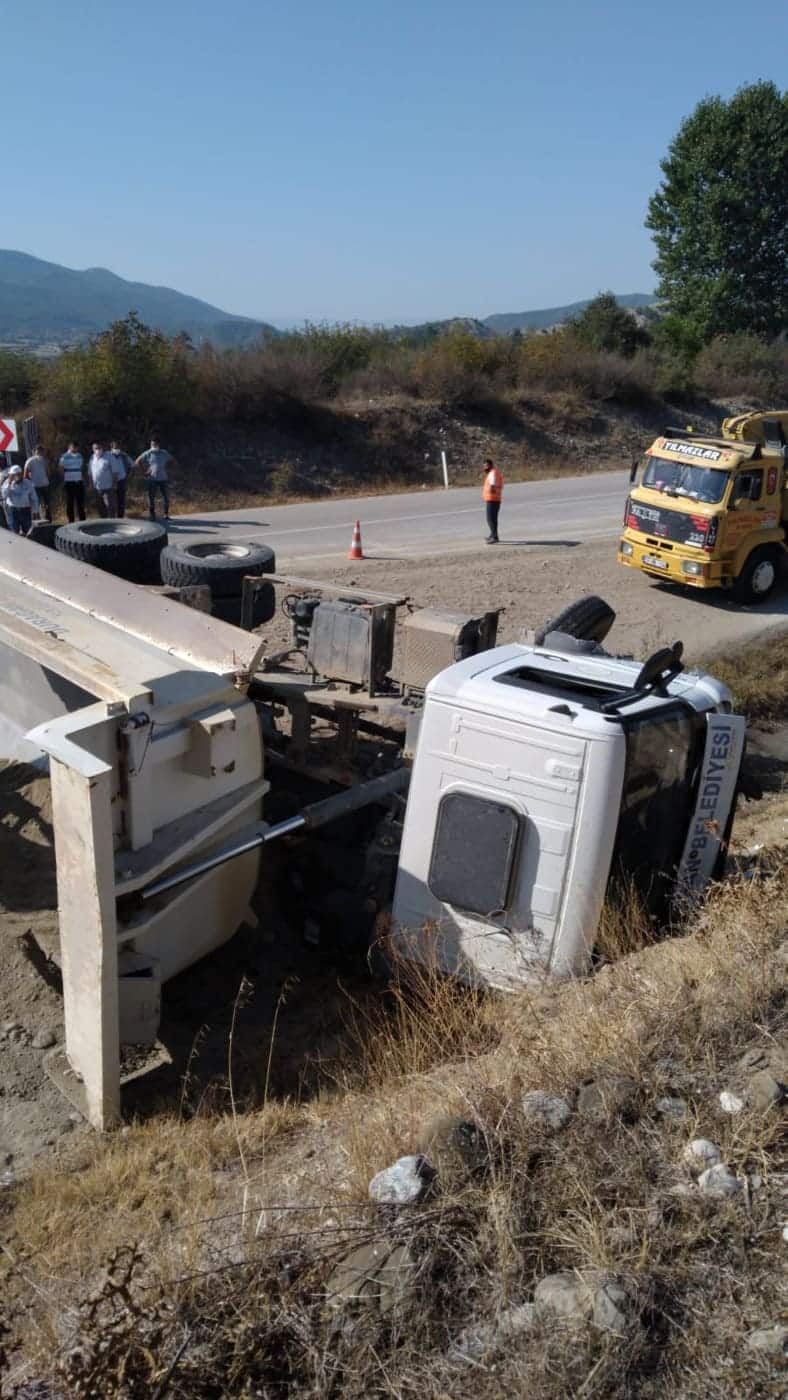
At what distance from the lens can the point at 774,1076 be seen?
11.3 feet

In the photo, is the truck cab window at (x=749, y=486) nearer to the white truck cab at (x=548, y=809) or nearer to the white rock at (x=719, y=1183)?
the white truck cab at (x=548, y=809)

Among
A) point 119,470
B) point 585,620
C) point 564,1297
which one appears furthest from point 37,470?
point 564,1297

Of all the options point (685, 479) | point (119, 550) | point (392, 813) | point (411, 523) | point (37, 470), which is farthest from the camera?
point (411, 523)

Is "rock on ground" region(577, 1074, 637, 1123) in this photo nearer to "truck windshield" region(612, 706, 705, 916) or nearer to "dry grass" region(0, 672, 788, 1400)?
"dry grass" region(0, 672, 788, 1400)

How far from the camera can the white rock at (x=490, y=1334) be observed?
2629 mm

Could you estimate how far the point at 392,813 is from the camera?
6.18m

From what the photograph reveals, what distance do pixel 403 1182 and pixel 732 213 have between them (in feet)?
162

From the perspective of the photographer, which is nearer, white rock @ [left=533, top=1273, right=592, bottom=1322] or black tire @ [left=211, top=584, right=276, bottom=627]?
white rock @ [left=533, top=1273, right=592, bottom=1322]

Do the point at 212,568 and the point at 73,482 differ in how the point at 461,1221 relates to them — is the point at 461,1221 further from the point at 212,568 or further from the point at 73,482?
the point at 73,482

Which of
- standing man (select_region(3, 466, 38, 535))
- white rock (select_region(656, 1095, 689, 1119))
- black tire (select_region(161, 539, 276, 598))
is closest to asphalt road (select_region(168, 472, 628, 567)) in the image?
standing man (select_region(3, 466, 38, 535))

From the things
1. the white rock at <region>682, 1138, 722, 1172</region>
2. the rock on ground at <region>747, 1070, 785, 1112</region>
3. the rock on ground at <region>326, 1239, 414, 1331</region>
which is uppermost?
the rock on ground at <region>747, 1070, 785, 1112</region>

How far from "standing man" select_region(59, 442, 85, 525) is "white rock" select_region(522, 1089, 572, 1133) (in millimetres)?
15473

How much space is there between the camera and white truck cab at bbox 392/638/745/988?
15.3ft

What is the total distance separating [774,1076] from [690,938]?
47.9 inches
